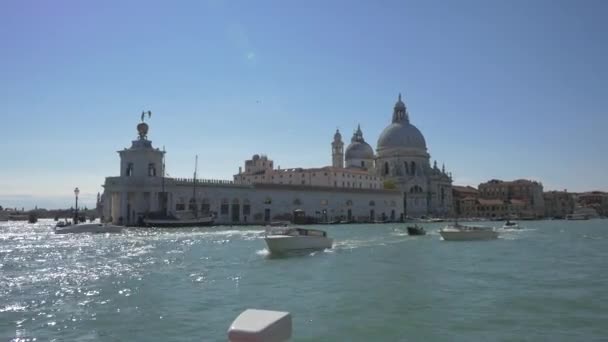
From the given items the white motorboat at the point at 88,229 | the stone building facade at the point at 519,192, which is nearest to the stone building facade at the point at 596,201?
the stone building facade at the point at 519,192

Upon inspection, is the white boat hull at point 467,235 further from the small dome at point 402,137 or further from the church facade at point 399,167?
the small dome at point 402,137

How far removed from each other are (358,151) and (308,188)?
34.0 metres

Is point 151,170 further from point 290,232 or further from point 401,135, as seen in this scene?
point 401,135

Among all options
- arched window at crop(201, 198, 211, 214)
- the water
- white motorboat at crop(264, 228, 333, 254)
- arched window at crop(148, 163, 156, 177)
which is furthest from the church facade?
the water

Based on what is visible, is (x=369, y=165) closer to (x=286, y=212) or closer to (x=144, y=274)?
(x=286, y=212)

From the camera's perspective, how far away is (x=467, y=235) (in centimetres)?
4041

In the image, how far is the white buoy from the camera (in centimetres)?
453

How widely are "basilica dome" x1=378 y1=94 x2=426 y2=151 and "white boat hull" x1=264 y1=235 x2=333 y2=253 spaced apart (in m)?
82.9

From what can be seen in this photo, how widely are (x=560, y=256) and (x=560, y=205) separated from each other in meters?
122

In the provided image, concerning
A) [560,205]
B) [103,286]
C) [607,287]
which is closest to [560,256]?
[607,287]

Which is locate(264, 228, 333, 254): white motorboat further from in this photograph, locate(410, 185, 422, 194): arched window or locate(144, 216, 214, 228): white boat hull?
locate(410, 185, 422, 194): arched window

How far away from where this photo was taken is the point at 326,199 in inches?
3369

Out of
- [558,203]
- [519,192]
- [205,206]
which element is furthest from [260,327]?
[558,203]

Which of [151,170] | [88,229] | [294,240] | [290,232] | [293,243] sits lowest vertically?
[293,243]
